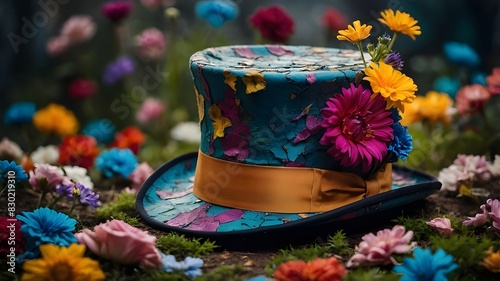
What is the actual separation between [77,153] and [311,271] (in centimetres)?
164

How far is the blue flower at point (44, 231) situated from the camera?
1.95 m

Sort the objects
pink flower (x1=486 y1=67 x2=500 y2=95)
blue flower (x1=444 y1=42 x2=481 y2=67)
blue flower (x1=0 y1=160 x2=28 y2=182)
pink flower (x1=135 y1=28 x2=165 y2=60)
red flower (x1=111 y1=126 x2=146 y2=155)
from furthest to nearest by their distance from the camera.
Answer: pink flower (x1=135 y1=28 x2=165 y2=60) < blue flower (x1=444 y1=42 x2=481 y2=67) < red flower (x1=111 y1=126 x2=146 y2=155) < pink flower (x1=486 y1=67 x2=500 y2=95) < blue flower (x1=0 y1=160 x2=28 y2=182)

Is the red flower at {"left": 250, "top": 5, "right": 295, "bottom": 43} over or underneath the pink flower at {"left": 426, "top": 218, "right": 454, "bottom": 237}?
over

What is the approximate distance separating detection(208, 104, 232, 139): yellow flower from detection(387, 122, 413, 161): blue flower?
19.0 inches

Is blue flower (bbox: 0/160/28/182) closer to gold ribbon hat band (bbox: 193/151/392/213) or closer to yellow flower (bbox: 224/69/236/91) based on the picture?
gold ribbon hat band (bbox: 193/151/392/213)

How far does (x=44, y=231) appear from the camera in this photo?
1.97 m

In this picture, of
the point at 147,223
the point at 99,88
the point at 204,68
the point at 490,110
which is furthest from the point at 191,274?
the point at 99,88

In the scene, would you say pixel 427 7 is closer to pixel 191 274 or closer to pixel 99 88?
pixel 99 88

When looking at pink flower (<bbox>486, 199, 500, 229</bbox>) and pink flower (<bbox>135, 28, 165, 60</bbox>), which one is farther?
pink flower (<bbox>135, 28, 165, 60</bbox>)

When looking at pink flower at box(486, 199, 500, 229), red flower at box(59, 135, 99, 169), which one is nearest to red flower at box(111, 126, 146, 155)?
red flower at box(59, 135, 99, 169)

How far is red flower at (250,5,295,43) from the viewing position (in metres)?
3.05

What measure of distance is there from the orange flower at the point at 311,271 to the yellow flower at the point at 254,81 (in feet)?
1.69

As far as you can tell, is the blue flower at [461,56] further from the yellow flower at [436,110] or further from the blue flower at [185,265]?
the blue flower at [185,265]

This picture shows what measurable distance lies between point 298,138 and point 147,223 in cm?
55
